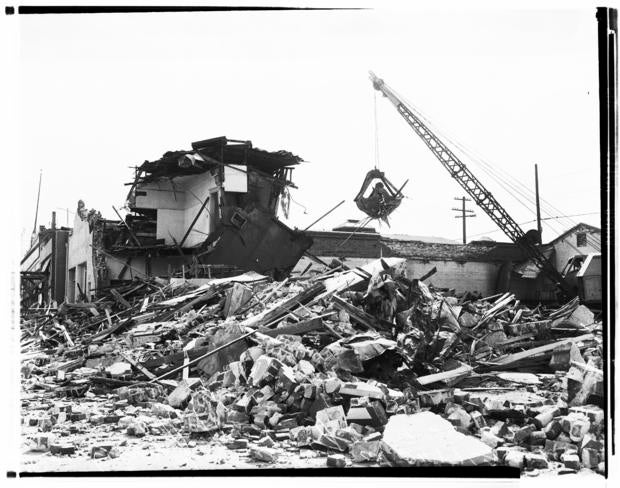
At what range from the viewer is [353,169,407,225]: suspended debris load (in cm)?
2230

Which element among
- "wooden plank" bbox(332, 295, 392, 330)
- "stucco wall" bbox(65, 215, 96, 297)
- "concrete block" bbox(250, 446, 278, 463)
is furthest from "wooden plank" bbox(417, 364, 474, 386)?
"stucco wall" bbox(65, 215, 96, 297)

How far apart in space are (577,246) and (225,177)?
14849 millimetres

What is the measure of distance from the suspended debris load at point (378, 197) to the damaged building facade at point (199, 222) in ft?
9.36

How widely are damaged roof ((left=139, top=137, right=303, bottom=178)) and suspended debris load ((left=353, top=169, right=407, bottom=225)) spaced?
2.75 metres

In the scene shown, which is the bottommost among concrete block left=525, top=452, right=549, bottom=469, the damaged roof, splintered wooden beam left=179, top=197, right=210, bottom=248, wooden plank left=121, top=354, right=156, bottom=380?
concrete block left=525, top=452, right=549, bottom=469

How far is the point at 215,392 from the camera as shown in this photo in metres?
7.45

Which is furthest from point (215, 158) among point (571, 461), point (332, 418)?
point (571, 461)

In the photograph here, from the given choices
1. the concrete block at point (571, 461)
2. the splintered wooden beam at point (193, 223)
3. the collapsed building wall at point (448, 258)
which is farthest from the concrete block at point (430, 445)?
the collapsed building wall at point (448, 258)

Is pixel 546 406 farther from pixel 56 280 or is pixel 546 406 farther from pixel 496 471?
pixel 56 280

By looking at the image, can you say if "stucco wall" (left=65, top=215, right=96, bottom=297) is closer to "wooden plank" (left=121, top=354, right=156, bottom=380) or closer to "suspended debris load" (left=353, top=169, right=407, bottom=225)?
"suspended debris load" (left=353, top=169, right=407, bottom=225)

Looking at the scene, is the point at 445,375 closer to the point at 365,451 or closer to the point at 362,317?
the point at 362,317

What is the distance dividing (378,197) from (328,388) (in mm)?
16615

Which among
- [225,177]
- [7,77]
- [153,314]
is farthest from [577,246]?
[7,77]

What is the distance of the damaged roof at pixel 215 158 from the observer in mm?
19672
